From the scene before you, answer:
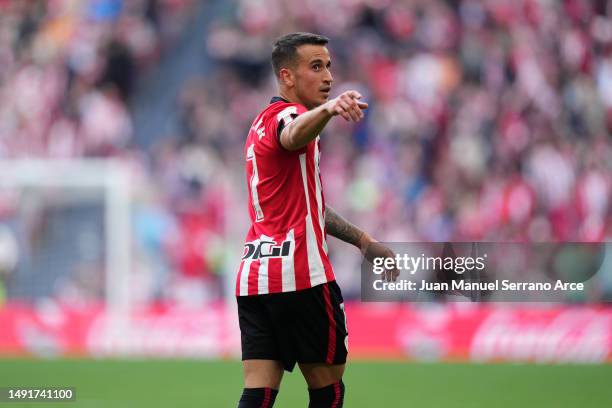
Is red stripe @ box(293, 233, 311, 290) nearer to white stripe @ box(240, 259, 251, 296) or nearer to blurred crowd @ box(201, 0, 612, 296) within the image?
white stripe @ box(240, 259, 251, 296)

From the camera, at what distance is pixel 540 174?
14102mm

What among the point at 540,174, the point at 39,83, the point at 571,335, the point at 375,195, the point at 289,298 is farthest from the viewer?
the point at 39,83

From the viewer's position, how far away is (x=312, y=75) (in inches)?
202

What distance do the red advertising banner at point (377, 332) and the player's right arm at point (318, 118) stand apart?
7.14m

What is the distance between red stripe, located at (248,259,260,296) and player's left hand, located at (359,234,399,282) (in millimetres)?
678

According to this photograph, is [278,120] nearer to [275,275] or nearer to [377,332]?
[275,275]

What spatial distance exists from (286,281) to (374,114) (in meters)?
11.0

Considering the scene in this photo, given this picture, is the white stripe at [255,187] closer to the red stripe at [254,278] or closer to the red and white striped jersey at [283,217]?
the red and white striped jersey at [283,217]

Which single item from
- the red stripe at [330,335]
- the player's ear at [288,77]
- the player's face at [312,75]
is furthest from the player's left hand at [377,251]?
the player's ear at [288,77]

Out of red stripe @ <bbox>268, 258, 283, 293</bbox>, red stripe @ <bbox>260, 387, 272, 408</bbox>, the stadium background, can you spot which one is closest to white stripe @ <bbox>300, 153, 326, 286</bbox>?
red stripe @ <bbox>268, 258, 283, 293</bbox>

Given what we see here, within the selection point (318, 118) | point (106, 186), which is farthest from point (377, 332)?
point (318, 118)

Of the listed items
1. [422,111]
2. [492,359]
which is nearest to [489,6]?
[422,111]

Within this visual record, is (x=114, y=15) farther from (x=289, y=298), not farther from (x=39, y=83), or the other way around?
(x=289, y=298)

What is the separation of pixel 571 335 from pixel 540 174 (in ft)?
8.13
